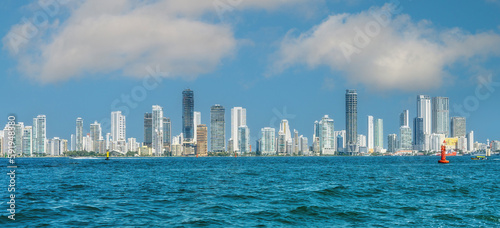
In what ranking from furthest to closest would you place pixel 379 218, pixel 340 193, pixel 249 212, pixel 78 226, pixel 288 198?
pixel 340 193, pixel 288 198, pixel 249 212, pixel 379 218, pixel 78 226

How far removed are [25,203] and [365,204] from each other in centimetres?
2900

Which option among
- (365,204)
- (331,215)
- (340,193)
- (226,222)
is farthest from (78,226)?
(340,193)

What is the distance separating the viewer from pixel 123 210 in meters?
36.8

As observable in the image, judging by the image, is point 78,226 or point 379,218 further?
point 379,218

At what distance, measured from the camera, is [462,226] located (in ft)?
104

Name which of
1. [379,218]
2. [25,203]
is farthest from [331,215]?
[25,203]

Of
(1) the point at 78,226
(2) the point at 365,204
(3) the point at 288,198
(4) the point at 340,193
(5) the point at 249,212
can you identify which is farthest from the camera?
(4) the point at 340,193

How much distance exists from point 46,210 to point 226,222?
49.1ft

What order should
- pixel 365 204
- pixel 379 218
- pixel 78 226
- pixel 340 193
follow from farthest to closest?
pixel 340 193
pixel 365 204
pixel 379 218
pixel 78 226

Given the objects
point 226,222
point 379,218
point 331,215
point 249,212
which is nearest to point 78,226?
point 226,222

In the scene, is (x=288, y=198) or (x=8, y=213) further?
(x=288, y=198)

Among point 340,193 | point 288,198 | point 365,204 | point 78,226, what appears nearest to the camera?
point 78,226

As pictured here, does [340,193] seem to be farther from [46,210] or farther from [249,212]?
[46,210]

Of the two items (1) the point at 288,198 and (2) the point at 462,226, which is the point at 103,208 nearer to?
(1) the point at 288,198
